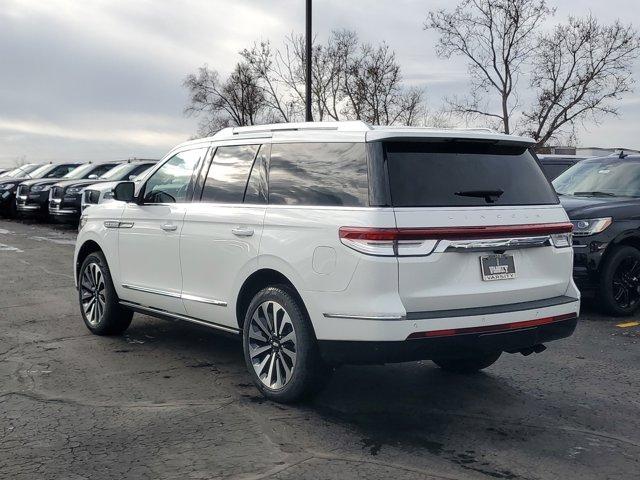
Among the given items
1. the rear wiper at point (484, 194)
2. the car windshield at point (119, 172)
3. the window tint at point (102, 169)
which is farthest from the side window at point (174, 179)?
the window tint at point (102, 169)

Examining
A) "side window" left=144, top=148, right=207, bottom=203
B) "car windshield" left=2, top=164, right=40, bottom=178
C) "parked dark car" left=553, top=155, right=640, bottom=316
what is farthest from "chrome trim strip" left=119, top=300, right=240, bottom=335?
"car windshield" left=2, top=164, right=40, bottom=178

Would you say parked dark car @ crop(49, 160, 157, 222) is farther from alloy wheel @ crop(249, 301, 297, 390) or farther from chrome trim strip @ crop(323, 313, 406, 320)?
chrome trim strip @ crop(323, 313, 406, 320)

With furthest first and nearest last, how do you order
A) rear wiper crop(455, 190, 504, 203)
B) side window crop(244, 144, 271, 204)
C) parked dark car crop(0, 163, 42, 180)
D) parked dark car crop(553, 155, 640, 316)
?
1. parked dark car crop(0, 163, 42, 180)
2. parked dark car crop(553, 155, 640, 316)
3. side window crop(244, 144, 271, 204)
4. rear wiper crop(455, 190, 504, 203)

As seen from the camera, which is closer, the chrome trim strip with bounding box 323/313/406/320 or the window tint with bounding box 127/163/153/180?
the chrome trim strip with bounding box 323/313/406/320

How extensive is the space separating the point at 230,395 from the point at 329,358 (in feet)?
3.27

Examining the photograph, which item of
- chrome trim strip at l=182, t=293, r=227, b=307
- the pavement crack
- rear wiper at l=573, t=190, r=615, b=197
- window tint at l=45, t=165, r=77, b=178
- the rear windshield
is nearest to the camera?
the rear windshield

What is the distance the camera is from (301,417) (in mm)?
4727

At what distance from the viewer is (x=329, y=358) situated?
14.9ft

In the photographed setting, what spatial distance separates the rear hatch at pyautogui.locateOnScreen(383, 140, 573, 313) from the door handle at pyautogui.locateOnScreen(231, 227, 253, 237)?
3.66 ft

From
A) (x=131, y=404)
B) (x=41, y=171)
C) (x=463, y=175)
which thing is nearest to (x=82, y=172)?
(x=41, y=171)

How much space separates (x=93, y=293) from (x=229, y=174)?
233cm

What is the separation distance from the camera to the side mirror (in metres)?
6.52

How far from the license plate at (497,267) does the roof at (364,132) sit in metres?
0.77

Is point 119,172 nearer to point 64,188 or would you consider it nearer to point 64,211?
point 64,188
